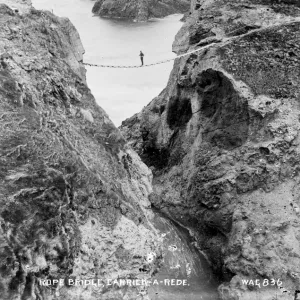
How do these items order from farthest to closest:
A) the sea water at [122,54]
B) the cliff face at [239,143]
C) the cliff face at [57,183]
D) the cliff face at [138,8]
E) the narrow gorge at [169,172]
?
the cliff face at [138,8]
the sea water at [122,54]
the cliff face at [239,143]
the narrow gorge at [169,172]
the cliff face at [57,183]

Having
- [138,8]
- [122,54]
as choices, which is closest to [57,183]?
[122,54]

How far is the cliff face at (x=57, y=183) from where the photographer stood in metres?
8.56

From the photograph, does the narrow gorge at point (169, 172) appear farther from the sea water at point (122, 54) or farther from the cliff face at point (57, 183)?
the sea water at point (122, 54)

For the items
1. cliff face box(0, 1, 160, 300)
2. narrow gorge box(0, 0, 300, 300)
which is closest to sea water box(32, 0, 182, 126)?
narrow gorge box(0, 0, 300, 300)

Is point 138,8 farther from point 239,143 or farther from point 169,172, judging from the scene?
point 239,143

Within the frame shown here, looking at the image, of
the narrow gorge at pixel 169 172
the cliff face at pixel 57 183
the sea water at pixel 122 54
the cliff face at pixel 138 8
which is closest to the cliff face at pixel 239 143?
the narrow gorge at pixel 169 172

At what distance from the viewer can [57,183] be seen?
9.30 meters

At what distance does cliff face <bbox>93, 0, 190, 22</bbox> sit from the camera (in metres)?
40.6

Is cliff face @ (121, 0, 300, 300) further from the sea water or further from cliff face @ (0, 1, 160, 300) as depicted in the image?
the sea water

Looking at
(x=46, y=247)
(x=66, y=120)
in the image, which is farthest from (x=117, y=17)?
(x=46, y=247)

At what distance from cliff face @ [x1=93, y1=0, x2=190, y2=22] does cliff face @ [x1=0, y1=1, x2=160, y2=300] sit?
29503 mm

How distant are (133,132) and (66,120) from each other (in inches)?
322

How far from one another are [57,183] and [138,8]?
3369 centimetres

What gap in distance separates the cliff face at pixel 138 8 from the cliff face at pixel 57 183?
29503 mm
